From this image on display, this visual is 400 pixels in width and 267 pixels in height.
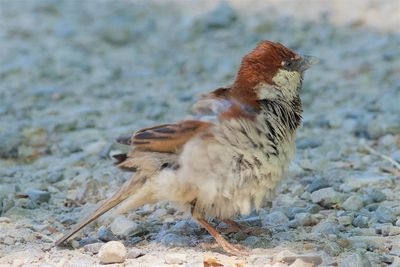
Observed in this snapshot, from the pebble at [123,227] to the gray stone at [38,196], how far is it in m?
0.70

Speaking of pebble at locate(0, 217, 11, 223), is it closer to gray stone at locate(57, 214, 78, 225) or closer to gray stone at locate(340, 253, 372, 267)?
gray stone at locate(57, 214, 78, 225)

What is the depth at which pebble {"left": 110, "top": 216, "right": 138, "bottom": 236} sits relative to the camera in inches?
172

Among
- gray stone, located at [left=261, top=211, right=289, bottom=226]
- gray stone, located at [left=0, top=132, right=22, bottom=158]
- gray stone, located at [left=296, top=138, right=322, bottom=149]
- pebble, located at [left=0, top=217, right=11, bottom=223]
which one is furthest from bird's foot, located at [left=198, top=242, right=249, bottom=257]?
gray stone, located at [left=0, top=132, right=22, bottom=158]

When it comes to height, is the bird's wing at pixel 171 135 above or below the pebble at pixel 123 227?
above

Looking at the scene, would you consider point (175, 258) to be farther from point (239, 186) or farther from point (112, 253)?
point (239, 186)

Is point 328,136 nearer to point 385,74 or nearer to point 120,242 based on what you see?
point 385,74

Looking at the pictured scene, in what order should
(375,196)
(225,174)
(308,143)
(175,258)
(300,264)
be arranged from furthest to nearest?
1. (308,143)
2. (375,196)
3. (225,174)
4. (175,258)
5. (300,264)

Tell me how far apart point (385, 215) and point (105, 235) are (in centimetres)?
143

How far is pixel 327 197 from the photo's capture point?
4.73 m

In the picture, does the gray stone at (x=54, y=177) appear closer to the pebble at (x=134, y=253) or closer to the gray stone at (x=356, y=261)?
the pebble at (x=134, y=253)

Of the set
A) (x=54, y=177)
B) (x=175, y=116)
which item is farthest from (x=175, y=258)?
(x=175, y=116)

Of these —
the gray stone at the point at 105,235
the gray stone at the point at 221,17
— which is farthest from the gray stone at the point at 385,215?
the gray stone at the point at 221,17

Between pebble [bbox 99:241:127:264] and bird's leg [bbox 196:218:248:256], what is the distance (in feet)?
1.46

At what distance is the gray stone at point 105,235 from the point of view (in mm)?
4320
